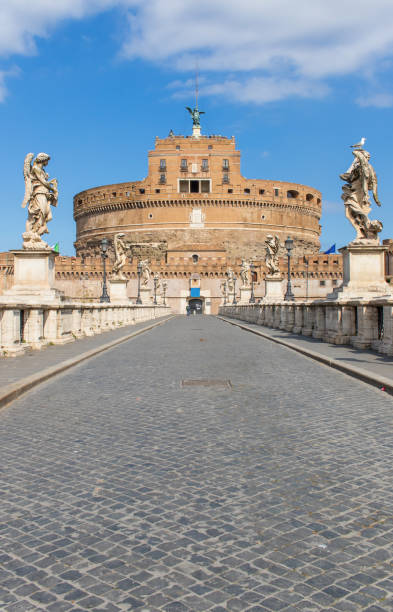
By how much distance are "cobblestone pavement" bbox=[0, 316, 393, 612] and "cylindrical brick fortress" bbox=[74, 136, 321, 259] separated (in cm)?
8447

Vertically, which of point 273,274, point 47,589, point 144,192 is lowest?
point 47,589

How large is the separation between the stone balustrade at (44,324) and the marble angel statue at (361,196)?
6616 millimetres

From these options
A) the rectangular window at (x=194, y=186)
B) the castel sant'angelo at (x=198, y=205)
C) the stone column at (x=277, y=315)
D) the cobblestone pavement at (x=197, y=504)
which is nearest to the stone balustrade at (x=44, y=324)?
the cobblestone pavement at (x=197, y=504)

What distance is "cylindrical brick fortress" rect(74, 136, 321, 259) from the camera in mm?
91938

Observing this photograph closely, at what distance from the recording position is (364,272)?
41.8 feet

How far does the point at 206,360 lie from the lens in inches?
422

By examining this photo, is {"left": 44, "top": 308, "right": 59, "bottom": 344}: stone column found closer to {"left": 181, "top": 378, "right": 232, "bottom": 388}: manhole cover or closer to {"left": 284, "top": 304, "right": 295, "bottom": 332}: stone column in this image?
{"left": 181, "top": 378, "right": 232, "bottom": 388}: manhole cover

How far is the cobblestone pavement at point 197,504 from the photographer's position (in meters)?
2.36

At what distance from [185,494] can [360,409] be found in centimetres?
295

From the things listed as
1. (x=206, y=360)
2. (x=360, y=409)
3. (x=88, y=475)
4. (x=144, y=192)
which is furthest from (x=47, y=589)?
(x=144, y=192)

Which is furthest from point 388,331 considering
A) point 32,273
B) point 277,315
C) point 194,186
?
point 194,186

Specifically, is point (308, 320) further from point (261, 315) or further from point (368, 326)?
point (261, 315)

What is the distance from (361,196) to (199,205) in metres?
79.7

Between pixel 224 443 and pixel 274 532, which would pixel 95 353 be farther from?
pixel 274 532
